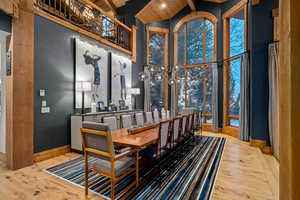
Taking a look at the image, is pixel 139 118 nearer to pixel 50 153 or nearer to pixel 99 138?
pixel 50 153

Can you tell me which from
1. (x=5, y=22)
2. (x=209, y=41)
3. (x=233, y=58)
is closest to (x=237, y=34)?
(x=233, y=58)

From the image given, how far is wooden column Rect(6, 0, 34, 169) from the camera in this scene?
8.95 feet

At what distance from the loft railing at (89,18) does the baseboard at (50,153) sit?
9.99 feet

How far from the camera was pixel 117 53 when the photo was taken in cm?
541

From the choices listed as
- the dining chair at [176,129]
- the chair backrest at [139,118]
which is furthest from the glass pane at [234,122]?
the chair backrest at [139,118]

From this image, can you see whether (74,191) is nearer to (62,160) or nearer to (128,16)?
(62,160)

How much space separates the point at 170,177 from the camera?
250 cm

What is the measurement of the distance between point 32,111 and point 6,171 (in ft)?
3.58

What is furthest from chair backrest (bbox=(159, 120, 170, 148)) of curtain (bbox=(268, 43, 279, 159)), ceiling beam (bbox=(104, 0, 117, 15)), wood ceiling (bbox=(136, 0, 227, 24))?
ceiling beam (bbox=(104, 0, 117, 15))

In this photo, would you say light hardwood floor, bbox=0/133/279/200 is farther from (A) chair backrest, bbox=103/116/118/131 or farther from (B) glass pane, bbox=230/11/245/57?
(B) glass pane, bbox=230/11/245/57

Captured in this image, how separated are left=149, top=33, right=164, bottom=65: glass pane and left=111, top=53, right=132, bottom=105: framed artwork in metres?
1.68

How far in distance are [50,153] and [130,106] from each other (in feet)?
10.5
